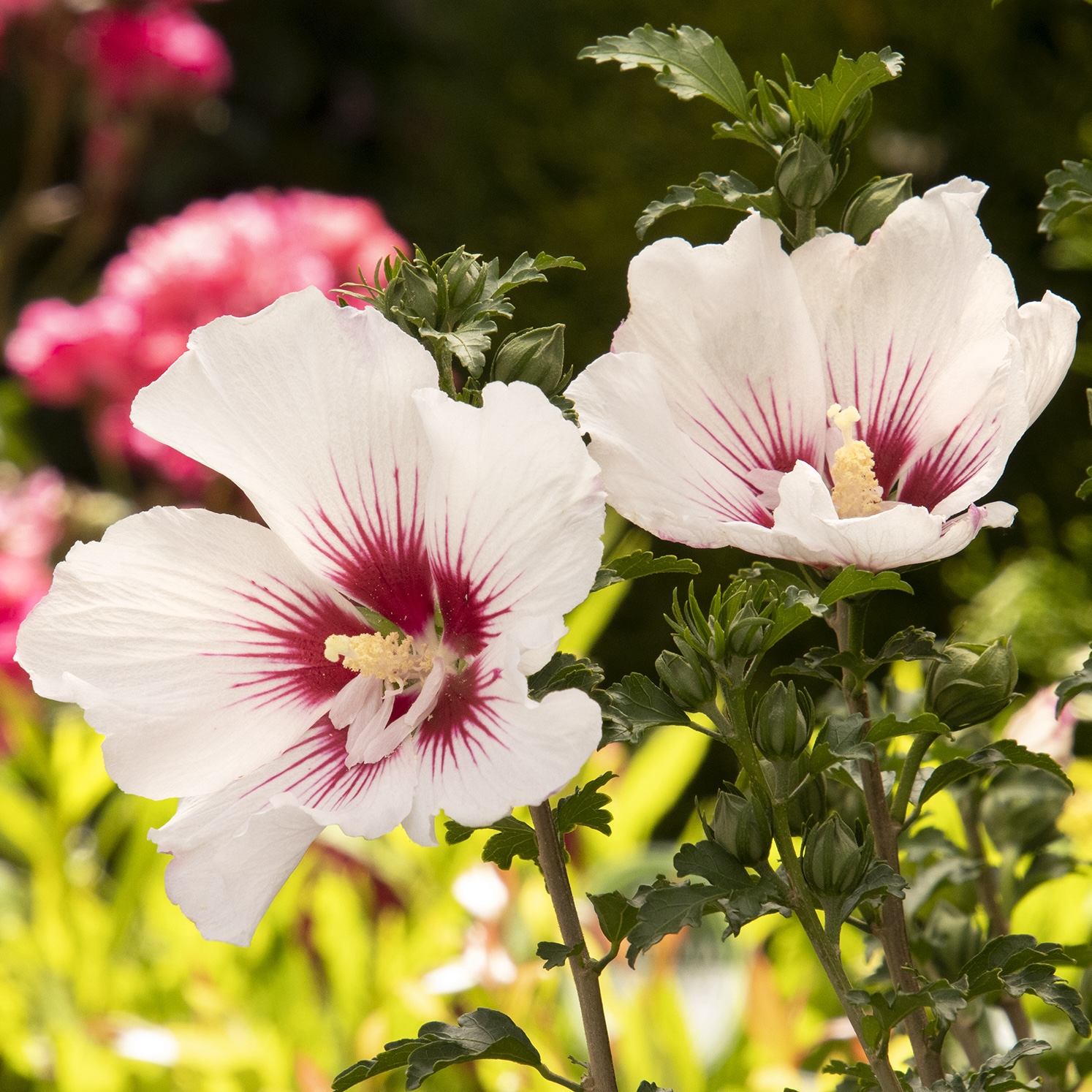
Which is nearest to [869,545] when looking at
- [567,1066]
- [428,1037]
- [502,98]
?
[428,1037]

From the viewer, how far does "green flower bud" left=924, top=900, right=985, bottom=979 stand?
1.51ft

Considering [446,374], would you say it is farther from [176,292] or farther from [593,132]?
[593,132]

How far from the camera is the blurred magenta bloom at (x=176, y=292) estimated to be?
1.47 metres

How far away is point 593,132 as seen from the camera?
194 centimetres

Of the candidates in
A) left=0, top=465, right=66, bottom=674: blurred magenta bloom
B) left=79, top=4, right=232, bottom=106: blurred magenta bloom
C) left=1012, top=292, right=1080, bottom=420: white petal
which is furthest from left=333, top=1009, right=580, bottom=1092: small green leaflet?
left=79, top=4, right=232, bottom=106: blurred magenta bloom

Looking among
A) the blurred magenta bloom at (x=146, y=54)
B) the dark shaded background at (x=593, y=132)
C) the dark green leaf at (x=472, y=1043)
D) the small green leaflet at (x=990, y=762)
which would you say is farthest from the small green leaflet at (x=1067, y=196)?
the blurred magenta bloom at (x=146, y=54)

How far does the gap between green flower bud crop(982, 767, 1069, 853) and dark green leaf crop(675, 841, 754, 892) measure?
201 mm

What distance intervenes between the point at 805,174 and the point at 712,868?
0.18 metres

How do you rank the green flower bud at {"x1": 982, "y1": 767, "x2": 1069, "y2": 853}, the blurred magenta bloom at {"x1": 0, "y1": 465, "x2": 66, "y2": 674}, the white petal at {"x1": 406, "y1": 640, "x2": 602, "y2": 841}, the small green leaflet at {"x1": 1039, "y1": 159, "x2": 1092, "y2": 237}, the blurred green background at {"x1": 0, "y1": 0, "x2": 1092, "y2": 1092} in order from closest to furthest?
the white petal at {"x1": 406, "y1": 640, "x2": 602, "y2": 841}
the small green leaflet at {"x1": 1039, "y1": 159, "x2": 1092, "y2": 237}
the green flower bud at {"x1": 982, "y1": 767, "x2": 1069, "y2": 853}
the blurred green background at {"x1": 0, "y1": 0, "x2": 1092, "y2": 1092}
the blurred magenta bloom at {"x1": 0, "y1": 465, "x2": 66, "y2": 674}

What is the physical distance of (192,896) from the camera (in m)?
0.32

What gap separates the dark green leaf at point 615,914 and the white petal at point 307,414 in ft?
0.35

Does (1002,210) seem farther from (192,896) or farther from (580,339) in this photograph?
(192,896)

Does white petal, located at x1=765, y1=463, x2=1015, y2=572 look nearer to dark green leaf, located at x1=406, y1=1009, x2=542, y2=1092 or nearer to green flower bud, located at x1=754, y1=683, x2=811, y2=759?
green flower bud, located at x1=754, y1=683, x2=811, y2=759

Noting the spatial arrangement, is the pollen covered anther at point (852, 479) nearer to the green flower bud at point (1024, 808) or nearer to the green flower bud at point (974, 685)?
the green flower bud at point (974, 685)
